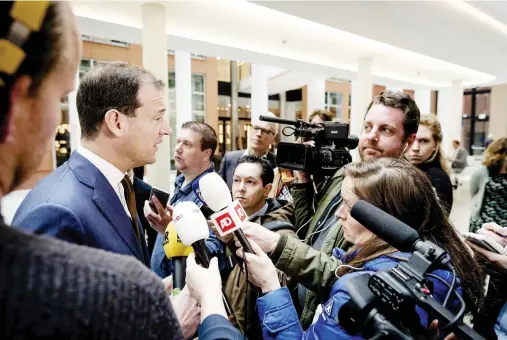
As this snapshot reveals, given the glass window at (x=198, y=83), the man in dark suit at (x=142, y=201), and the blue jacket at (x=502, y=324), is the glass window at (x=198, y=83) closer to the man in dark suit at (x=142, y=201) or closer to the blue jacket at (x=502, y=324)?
the man in dark suit at (x=142, y=201)

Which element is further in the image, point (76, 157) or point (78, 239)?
point (76, 157)

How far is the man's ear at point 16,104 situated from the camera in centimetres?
36

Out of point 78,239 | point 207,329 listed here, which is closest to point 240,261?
point 207,329

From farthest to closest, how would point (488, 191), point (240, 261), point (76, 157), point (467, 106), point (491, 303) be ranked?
point (467, 106)
point (488, 191)
point (491, 303)
point (240, 261)
point (76, 157)

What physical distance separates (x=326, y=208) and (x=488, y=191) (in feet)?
7.28

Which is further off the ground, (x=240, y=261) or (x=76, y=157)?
(x=76, y=157)

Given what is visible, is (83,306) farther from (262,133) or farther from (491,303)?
(262,133)

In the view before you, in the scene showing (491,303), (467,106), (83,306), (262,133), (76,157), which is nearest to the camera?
(83,306)

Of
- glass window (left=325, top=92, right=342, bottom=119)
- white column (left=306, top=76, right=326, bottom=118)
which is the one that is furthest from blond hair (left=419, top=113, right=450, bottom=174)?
glass window (left=325, top=92, right=342, bottom=119)

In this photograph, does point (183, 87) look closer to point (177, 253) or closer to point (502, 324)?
point (177, 253)

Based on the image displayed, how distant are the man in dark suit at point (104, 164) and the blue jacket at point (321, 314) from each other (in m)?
0.43

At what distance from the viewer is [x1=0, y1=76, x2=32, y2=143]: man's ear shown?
0.36 meters

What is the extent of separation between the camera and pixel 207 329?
843 mm

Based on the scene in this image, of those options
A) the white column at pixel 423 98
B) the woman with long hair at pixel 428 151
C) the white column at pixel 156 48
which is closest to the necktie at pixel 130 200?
the woman with long hair at pixel 428 151
